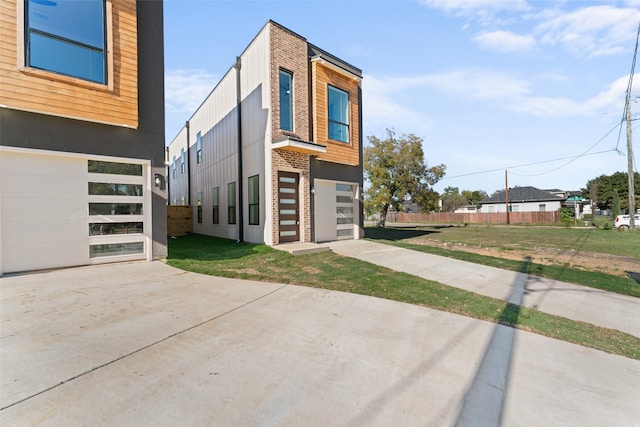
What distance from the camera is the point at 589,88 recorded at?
Answer: 41.0 ft

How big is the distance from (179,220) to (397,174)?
16829mm

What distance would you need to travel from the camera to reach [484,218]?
1518 inches

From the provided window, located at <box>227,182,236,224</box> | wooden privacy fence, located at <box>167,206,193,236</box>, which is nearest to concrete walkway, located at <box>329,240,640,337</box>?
window, located at <box>227,182,236,224</box>

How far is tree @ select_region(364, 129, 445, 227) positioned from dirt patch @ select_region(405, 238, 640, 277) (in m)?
12.1

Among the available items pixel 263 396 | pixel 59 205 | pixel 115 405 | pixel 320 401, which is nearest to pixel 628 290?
pixel 320 401

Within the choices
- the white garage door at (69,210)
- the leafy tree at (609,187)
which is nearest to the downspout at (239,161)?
the white garage door at (69,210)

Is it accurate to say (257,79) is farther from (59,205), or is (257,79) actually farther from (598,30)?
(598,30)

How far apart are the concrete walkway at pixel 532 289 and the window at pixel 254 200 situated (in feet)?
12.2

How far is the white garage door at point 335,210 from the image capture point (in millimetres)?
11242

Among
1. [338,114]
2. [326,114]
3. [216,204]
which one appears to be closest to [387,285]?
[326,114]

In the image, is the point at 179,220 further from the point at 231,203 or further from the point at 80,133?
the point at 80,133

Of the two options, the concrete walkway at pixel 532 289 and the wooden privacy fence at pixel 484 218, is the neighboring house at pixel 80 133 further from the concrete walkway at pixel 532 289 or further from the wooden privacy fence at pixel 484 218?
the wooden privacy fence at pixel 484 218

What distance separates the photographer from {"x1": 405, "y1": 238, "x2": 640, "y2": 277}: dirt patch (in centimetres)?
827

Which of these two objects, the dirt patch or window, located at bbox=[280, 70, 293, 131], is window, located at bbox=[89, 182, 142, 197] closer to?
window, located at bbox=[280, 70, 293, 131]
